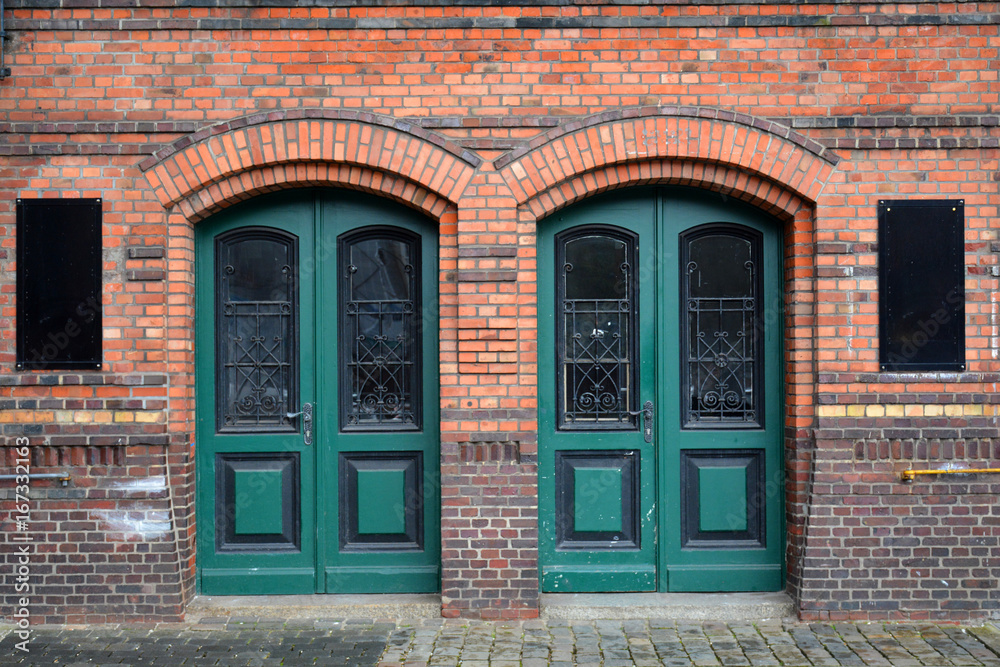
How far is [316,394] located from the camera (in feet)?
18.3

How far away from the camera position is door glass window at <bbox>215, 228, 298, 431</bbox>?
5.59 m

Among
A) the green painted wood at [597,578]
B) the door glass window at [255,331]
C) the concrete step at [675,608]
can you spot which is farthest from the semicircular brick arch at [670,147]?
the concrete step at [675,608]

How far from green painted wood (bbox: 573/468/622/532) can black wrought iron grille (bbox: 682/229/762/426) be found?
675mm

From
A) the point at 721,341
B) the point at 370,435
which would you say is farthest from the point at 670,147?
the point at 370,435

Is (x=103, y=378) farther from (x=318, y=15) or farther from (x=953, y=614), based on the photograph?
(x=953, y=614)

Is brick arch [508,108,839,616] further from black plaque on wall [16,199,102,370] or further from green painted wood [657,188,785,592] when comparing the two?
black plaque on wall [16,199,102,370]

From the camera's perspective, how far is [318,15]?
5.32m

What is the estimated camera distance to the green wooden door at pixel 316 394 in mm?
5570

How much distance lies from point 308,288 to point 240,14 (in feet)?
6.04

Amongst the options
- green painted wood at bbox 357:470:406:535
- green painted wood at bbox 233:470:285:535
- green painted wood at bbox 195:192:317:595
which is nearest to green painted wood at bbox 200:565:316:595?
green painted wood at bbox 195:192:317:595

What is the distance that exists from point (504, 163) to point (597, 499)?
7.77ft

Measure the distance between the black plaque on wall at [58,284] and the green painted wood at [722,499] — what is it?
4.15 m

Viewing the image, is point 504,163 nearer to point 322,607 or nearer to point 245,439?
point 245,439

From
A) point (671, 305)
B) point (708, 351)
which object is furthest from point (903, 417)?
point (671, 305)
